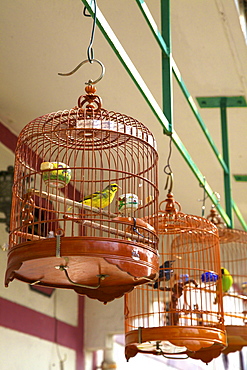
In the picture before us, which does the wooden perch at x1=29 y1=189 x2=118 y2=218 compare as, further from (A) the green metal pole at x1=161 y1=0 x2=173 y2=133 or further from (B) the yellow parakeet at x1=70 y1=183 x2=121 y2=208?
(A) the green metal pole at x1=161 y1=0 x2=173 y2=133

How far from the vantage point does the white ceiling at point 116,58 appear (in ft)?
12.5

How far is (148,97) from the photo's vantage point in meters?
3.00

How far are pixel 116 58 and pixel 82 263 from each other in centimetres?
243

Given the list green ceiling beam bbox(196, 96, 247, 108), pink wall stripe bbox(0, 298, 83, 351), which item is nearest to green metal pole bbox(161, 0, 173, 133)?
green ceiling beam bbox(196, 96, 247, 108)

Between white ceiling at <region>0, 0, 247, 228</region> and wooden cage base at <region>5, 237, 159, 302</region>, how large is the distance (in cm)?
202

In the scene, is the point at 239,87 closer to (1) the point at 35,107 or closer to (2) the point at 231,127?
(2) the point at 231,127

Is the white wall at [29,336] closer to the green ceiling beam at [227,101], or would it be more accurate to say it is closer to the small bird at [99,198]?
the green ceiling beam at [227,101]

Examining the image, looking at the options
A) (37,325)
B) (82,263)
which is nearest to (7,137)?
(37,325)

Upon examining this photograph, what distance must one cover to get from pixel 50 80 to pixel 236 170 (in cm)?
252

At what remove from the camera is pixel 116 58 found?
165 inches

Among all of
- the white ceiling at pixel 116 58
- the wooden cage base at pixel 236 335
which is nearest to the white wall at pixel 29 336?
the white ceiling at pixel 116 58

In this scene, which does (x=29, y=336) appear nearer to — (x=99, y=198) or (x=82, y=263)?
(x=99, y=198)

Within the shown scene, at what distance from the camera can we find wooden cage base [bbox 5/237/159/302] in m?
1.98

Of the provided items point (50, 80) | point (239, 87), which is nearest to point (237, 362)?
point (239, 87)
